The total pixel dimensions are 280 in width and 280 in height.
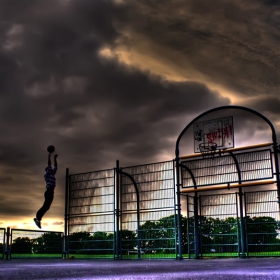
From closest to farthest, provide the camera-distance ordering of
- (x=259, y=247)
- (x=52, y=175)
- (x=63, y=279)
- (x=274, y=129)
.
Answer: (x=63, y=279), (x=52, y=175), (x=274, y=129), (x=259, y=247)

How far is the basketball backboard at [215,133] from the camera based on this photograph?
60.6ft

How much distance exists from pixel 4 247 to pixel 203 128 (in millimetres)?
10204

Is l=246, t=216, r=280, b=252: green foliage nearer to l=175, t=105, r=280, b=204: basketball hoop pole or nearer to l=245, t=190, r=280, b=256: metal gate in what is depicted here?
l=245, t=190, r=280, b=256: metal gate

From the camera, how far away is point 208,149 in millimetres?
18641

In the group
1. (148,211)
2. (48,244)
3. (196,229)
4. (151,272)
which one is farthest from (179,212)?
(151,272)

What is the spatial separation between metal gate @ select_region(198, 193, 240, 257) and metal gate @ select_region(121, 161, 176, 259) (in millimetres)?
1823

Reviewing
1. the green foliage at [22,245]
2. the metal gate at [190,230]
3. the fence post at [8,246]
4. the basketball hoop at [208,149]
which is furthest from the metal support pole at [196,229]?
the fence post at [8,246]

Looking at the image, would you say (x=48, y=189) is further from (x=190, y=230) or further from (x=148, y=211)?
(x=190, y=230)

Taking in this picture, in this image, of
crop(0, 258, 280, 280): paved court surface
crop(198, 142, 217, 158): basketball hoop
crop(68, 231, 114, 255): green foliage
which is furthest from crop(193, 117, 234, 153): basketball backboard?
crop(0, 258, 280, 280): paved court surface

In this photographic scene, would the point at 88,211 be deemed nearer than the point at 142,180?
No

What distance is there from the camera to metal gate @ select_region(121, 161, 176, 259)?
18.3 m

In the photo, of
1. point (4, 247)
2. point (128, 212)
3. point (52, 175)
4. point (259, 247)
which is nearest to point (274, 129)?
point (259, 247)

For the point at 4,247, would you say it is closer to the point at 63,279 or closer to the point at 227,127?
the point at 227,127

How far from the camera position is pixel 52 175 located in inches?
567
